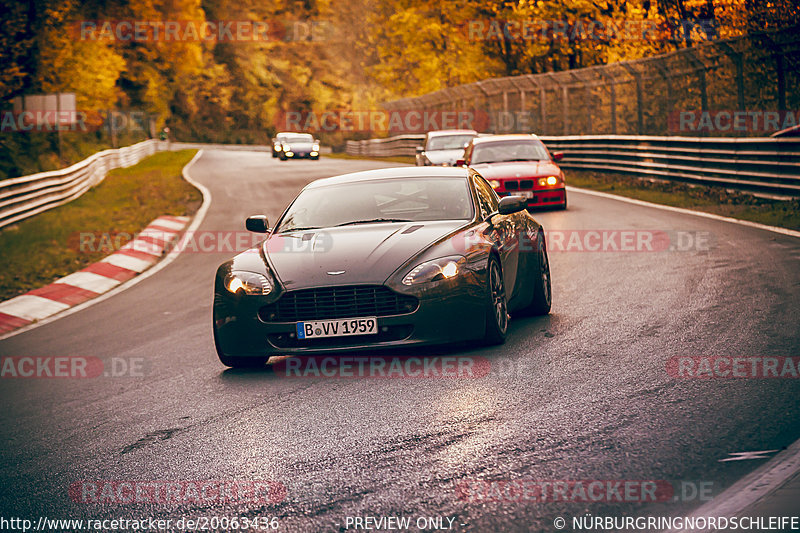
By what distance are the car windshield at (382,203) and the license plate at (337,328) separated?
1434 mm

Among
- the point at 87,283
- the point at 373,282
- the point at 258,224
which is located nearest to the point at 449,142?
the point at 87,283

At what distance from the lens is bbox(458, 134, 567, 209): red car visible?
18.8 meters

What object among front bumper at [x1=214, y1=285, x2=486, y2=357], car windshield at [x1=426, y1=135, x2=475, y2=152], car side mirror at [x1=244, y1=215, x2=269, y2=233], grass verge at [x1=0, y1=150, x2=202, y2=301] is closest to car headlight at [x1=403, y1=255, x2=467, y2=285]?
front bumper at [x1=214, y1=285, x2=486, y2=357]

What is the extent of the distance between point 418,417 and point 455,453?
822 mm

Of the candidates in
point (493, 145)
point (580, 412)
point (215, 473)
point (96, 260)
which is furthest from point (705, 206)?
point (215, 473)

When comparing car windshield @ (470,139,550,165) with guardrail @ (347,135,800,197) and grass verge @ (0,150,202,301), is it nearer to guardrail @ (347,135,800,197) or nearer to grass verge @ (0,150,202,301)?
guardrail @ (347,135,800,197)

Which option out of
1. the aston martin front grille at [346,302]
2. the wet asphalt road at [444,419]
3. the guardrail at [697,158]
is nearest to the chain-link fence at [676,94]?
the guardrail at [697,158]

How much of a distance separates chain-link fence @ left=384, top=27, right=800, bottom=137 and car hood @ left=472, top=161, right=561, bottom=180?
3.87m

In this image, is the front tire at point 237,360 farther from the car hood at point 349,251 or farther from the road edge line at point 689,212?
the road edge line at point 689,212

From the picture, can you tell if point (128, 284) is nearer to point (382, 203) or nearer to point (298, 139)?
point (382, 203)

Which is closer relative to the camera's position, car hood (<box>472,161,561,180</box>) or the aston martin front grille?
the aston martin front grille

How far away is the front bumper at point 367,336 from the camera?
7.07 meters

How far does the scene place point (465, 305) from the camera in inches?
283

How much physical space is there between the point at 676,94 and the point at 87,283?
14519mm
